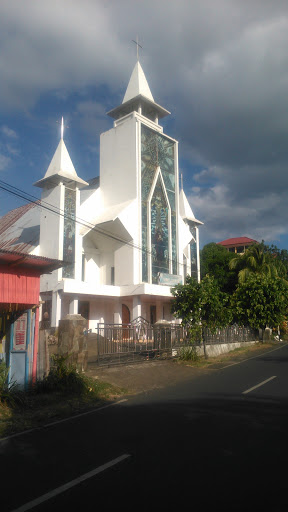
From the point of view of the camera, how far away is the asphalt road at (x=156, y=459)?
12.3ft

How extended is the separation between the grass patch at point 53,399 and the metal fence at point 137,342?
2.70 metres

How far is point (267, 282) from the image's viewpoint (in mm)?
26406

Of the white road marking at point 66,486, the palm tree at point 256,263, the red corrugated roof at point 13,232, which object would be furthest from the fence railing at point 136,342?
the palm tree at point 256,263

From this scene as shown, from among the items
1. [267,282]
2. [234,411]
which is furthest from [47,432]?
[267,282]

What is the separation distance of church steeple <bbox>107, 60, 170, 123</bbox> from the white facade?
9 centimetres

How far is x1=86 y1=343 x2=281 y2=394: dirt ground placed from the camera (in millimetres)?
11195

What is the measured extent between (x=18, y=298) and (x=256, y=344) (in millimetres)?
22664

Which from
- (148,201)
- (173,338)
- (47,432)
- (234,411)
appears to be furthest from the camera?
(148,201)

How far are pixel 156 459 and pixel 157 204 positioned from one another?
1076 inches

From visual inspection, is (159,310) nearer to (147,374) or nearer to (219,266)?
(219,266)

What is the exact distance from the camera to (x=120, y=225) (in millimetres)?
28234

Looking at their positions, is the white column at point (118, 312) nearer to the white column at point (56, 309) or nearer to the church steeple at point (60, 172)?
A: the white column at point (56, 309)

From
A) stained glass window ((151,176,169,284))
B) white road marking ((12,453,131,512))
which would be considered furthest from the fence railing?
stained glass window ((151,176,169,284))

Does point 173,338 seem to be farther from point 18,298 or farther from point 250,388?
point 18,298
